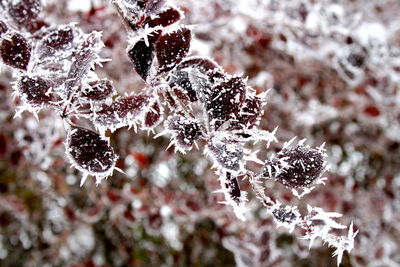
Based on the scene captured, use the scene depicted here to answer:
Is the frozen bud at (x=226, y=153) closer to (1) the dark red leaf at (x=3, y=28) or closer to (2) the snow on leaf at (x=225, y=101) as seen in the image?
(2) the snow on leaf at (x=225, y=101)

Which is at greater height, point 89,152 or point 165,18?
point 165,18

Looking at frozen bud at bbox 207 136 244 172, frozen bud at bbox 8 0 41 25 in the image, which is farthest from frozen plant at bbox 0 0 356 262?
frozen bud at bbox 8 0 41 25

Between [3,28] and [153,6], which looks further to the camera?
[3,28]

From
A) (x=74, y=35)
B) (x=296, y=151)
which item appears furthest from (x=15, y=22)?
(x=296, y=151)

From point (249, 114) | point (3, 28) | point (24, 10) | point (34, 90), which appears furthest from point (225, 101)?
point (24, 10)

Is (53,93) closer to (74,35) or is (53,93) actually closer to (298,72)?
(74,35)

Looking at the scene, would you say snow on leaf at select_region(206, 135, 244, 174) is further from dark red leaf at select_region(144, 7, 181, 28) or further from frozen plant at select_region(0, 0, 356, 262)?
dark red leaf at select_region(144, 7, 181, 28)

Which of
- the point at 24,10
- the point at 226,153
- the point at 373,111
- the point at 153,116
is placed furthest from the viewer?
the point at 373,111

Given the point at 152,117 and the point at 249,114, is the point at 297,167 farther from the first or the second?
the point at 152,117
